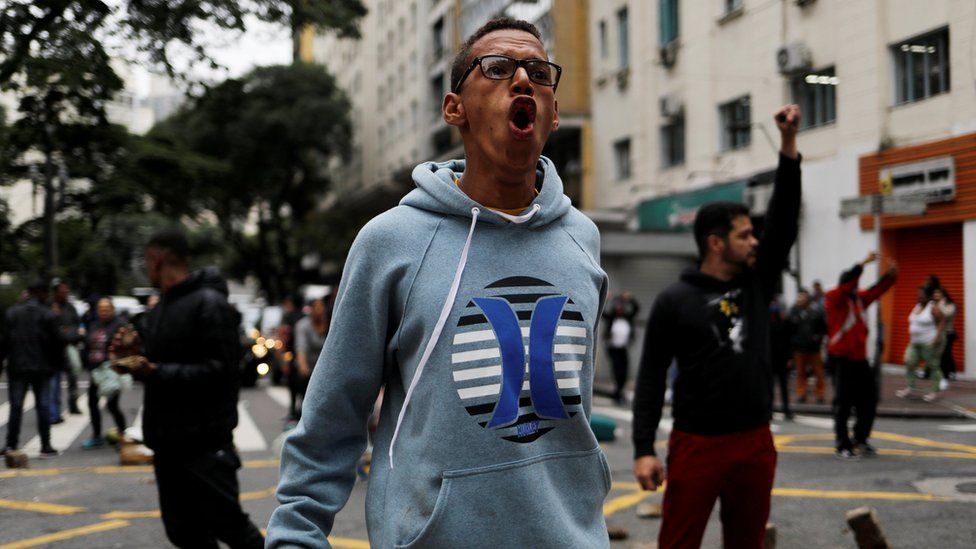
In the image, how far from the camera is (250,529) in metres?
4.60

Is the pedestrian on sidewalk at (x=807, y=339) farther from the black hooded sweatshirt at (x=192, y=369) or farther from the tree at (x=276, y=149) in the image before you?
the tree at (x=276, y=149)

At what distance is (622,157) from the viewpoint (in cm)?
2684

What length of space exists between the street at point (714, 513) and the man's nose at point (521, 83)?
4506mm

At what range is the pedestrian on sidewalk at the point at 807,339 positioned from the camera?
1429cm

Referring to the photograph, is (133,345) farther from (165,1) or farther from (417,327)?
(165,1)

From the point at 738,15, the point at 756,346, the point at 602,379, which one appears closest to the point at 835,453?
the point at 756,346

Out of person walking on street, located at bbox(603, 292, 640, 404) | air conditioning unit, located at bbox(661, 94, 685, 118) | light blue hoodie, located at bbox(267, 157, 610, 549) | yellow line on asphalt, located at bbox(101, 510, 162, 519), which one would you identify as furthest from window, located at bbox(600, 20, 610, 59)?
light blue hoodie, located at bbox(267, 157, 610, 549)

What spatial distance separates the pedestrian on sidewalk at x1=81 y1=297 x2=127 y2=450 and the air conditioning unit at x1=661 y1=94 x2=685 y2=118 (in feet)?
50.1

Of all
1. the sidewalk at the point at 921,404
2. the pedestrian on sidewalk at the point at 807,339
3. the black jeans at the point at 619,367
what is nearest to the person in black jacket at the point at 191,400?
the sidewalk at the point at 921,404

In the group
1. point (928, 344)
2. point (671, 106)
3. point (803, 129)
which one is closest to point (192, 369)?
point (928, 344)

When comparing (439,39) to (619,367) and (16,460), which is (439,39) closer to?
(619,367)

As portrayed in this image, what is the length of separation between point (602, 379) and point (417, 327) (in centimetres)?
1847

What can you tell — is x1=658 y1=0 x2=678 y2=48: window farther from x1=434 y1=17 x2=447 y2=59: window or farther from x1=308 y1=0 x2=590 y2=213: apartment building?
x1=434 y1=17 x2=447 y2=59: window

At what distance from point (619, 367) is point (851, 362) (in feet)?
22.6
